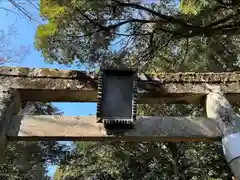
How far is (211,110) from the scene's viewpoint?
2.86 m

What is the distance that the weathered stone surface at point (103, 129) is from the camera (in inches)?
103

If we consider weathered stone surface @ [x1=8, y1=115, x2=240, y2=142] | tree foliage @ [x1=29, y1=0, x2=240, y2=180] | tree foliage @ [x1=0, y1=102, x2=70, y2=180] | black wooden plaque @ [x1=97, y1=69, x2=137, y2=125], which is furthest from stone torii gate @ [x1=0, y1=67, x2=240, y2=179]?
tree foliage @ [x1=0, y1=102, x2=70, y2=180]

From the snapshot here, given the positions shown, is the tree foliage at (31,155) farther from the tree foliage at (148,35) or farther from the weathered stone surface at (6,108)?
the weathered stone surface at (6,108)

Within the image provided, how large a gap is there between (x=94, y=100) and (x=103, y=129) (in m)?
0.46

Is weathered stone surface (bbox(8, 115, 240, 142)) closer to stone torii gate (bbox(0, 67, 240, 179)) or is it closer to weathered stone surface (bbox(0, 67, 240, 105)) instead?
stone torii gate (bbox(0, 67, 240, 179))

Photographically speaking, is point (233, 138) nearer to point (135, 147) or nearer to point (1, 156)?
point (1, 156)

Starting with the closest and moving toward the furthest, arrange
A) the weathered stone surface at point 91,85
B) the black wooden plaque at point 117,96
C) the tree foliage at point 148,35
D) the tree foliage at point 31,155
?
the black wooden plaque at point 117,96, the weathered stone surface at point 91,85, the tree foliage at point 148,35, the tree foliage at point 31,155

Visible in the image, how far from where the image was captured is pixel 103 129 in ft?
8.65

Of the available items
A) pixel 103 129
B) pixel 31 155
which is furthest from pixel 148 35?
pixel 31 155

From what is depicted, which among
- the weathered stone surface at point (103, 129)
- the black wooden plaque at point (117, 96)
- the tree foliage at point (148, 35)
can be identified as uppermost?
the tree foliage at point (148, 35)

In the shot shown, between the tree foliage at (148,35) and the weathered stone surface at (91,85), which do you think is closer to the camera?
the weathered stone surface at (91,85)

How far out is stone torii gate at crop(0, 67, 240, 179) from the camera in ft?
8.55

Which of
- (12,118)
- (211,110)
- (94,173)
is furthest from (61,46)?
(94,173)

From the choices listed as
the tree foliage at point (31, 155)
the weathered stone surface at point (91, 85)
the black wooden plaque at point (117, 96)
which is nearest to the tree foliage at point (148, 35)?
the weathered stone surface at point (91, 85)
